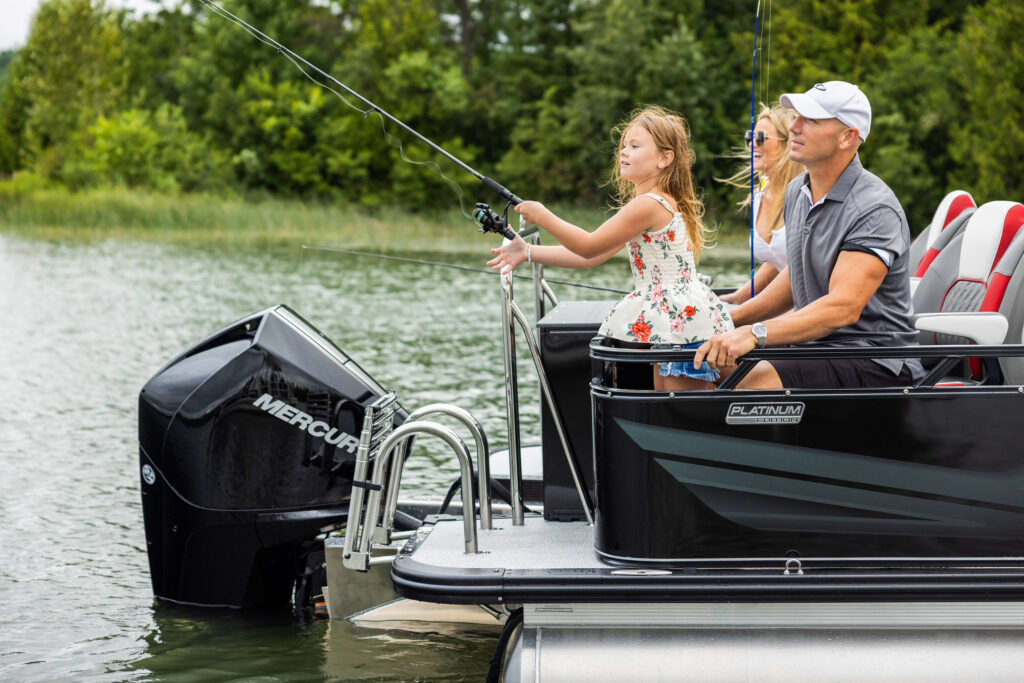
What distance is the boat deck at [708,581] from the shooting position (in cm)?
300

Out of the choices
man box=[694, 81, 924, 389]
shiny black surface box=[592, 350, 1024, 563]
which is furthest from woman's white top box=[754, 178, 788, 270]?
shiny black surface box=[592, 350, 1024, 563]

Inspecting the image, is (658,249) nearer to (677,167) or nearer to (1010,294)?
(677,167)

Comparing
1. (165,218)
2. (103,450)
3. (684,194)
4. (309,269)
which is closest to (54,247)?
(165,218)

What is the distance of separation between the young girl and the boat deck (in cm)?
51

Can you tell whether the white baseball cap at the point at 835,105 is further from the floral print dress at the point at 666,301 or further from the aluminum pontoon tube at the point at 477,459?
the aluminum pontoon tube at the point at 477,459

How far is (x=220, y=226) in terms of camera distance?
27828 millimetres

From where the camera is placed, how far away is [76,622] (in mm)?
4602

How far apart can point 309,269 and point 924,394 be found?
17.4 metres

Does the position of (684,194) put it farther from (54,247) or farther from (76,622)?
(54,247)

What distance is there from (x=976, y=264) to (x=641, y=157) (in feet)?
5.18

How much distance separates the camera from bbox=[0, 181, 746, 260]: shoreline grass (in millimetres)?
25531

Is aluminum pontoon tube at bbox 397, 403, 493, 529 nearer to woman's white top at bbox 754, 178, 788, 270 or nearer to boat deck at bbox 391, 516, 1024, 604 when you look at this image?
boat deck at bbox 391, 516, 1024, 604

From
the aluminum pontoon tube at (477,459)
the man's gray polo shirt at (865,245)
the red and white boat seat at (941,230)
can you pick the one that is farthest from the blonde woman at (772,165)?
the aluminum pontoon tube at (477,459)

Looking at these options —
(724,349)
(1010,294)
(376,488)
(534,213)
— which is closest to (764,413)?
(724,349)
